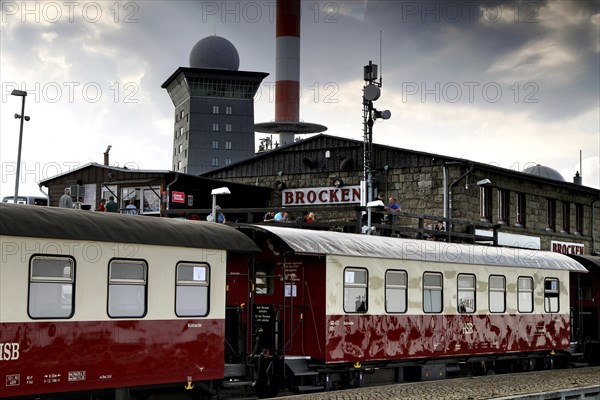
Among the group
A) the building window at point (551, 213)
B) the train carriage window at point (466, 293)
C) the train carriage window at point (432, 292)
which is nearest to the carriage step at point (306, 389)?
the train carriage window at point (432, 292)

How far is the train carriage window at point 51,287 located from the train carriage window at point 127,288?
741mm

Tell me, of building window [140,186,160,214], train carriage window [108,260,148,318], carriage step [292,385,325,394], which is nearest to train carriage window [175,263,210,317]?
train carriage window [108,260,148,318]

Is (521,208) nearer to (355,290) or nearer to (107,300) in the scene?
(355,290)

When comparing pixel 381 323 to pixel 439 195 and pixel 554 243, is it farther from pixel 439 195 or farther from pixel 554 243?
pixel 554 243

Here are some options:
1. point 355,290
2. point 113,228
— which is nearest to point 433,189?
point 355,290

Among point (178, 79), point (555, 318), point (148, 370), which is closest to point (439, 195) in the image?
point (555, 318)

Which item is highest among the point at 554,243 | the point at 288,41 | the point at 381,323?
the point at 288,41

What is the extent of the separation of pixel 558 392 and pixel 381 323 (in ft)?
14.7

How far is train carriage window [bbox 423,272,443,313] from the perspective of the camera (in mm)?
20547

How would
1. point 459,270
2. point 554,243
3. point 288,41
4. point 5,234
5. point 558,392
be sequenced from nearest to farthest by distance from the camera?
point 5,234
point 558,392
point 459,270
point 554,243
point 288,41

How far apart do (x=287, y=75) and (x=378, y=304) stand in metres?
63.7

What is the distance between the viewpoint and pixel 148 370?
555 inches

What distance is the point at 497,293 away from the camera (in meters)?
23.0

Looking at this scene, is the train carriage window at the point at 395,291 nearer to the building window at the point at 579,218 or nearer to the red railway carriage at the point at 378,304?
the red railway carriage at the point at 378,304
